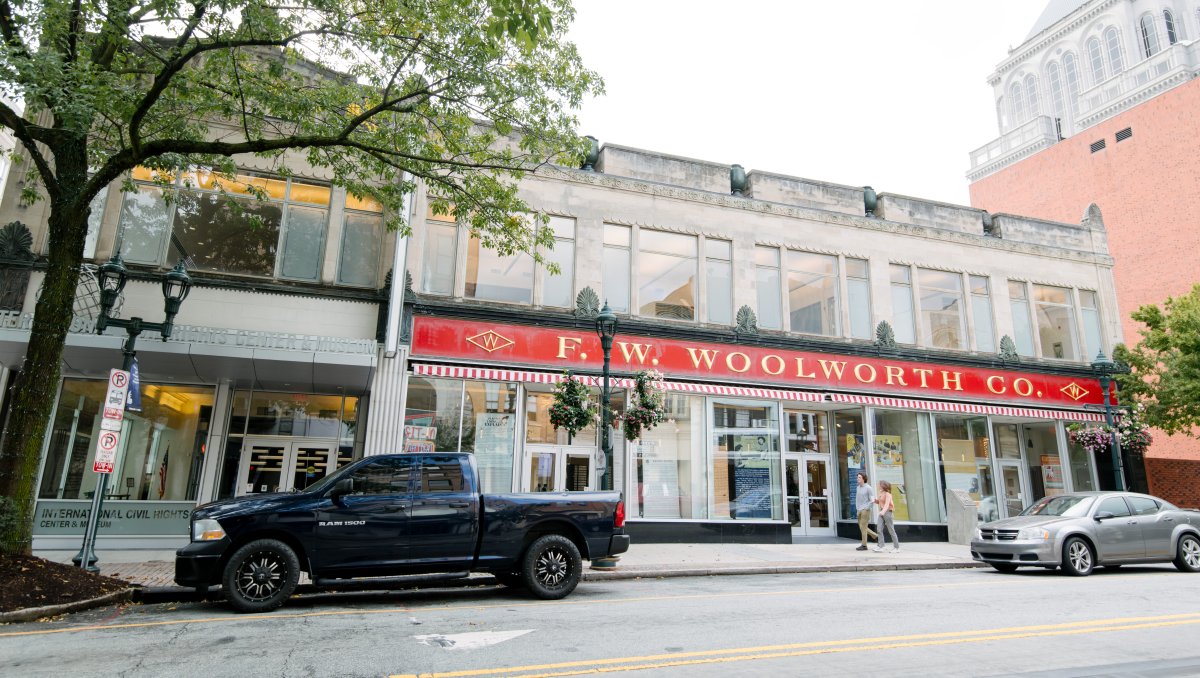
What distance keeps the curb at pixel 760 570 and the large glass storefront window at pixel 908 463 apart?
18.3ft

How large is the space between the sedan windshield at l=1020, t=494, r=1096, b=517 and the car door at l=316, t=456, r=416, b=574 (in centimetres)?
1214

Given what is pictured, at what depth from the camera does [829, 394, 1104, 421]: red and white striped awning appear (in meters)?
19.2

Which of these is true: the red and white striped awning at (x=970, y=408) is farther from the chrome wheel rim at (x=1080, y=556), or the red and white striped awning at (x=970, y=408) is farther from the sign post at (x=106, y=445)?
the sign post at (x=106, y=445)

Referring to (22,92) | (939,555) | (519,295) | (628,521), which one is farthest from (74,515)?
(939,555)

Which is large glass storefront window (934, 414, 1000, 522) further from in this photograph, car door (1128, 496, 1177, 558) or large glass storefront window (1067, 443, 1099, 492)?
car door (1128, 496, 1177, 558)

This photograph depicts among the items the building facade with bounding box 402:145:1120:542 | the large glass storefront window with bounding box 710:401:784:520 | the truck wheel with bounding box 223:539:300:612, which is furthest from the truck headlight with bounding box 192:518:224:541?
the large glass storefront window with bounding box 710:401:784:520

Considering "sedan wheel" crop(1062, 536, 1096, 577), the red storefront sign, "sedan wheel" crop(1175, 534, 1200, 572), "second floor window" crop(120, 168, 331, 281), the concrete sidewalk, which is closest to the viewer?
the concrete sidewalk

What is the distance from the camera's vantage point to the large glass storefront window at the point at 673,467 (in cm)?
1697

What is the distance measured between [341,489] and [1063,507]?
1326cm

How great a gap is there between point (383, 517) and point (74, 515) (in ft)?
30.7

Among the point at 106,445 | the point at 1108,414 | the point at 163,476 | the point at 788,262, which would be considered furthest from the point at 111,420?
the point at 1108,414

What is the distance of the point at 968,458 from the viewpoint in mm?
20781

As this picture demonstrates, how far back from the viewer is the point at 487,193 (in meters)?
12.1

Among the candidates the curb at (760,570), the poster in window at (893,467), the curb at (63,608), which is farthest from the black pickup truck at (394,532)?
the poster in window at (893,467)
